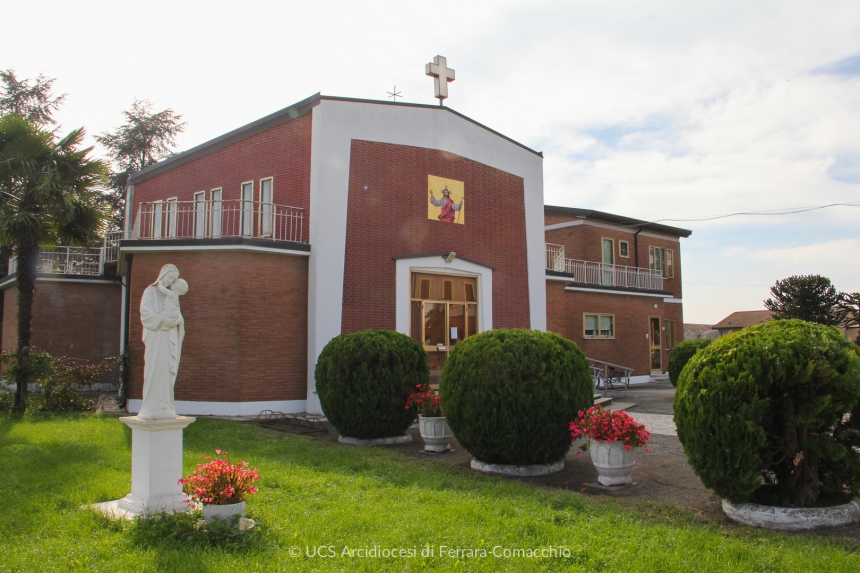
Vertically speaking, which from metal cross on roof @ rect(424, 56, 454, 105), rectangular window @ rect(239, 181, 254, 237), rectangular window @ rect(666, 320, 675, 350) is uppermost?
metal cross on roof @ rect(424, 56, 454, 105)

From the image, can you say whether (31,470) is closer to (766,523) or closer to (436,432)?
(436,432)

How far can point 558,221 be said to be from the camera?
89.7 ft

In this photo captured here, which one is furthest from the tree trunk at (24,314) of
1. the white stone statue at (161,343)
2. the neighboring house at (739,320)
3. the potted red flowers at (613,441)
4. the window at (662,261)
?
the neighboring house at (739,320)

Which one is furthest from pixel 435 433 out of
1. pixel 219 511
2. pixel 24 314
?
pixel 24 314

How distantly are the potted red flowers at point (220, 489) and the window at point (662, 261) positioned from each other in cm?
2670

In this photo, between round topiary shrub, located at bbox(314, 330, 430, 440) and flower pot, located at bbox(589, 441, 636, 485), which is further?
round topiary shrub, located at bbox(314, 330, 430, 440)

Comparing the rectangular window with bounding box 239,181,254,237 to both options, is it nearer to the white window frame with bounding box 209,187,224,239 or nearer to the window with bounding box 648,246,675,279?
the white window frame with bounding box 209,187,224,239

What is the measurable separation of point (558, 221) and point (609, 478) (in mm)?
20772

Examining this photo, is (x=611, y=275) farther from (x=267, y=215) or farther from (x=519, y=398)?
(x=519, y=398)

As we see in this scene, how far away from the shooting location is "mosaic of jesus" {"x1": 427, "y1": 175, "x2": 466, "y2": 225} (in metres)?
15.9

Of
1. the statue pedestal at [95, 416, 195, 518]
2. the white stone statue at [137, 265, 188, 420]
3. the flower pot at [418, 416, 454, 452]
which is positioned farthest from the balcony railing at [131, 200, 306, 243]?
the statue pedestal at [95, 416, 195, 518]

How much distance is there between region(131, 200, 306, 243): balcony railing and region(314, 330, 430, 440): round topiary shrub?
4.62m

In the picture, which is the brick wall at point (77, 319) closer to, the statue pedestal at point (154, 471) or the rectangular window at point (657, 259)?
the statue pedestal at point (154, 471)

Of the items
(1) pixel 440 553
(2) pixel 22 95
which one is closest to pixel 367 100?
(1) pixel 440 553
